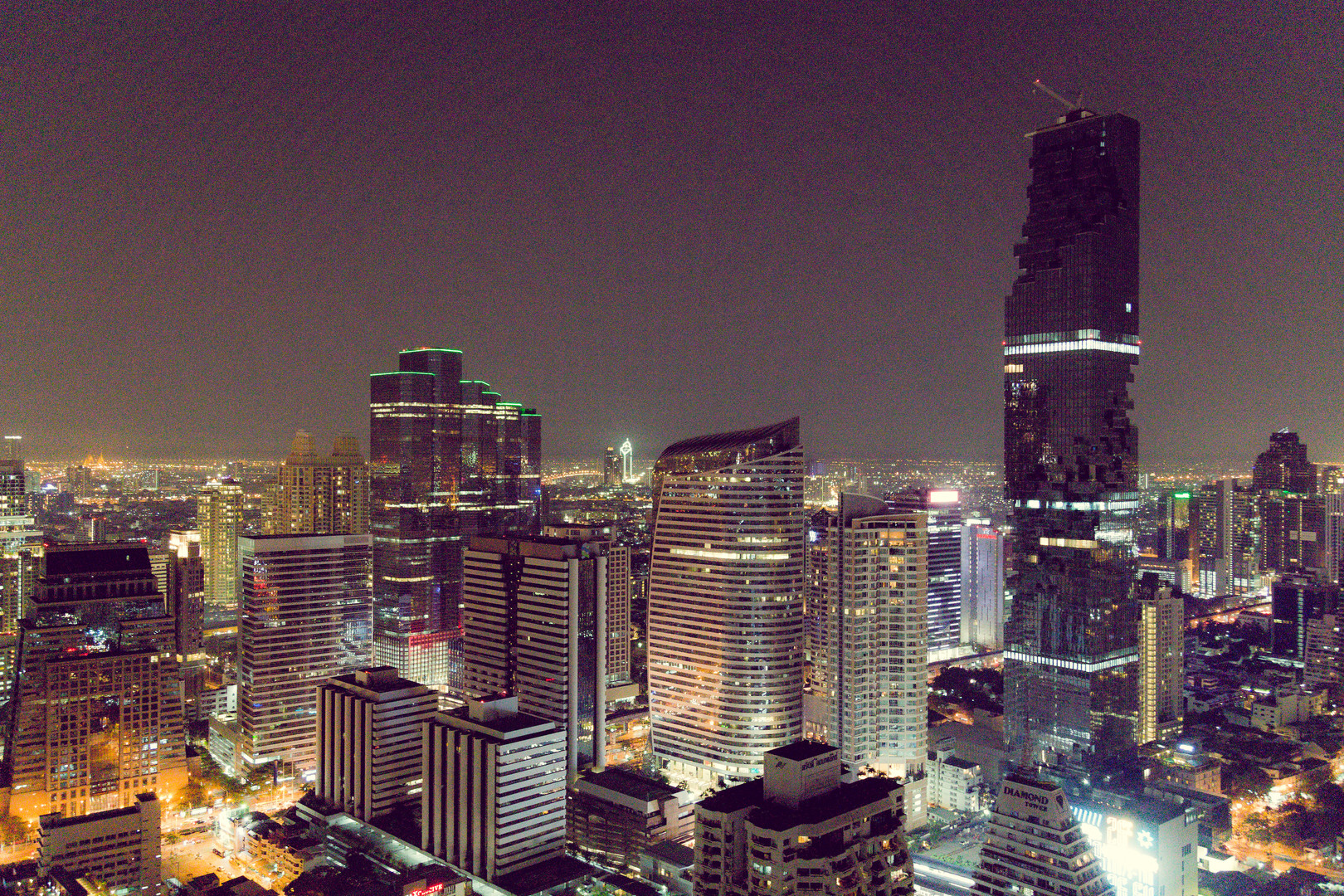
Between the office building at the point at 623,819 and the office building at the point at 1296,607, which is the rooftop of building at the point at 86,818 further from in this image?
the office building at the point at 1296,607

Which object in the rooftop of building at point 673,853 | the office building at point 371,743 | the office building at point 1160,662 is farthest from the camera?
the office building at point 1160,662

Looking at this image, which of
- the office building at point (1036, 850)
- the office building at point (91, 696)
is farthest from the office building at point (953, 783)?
the office building at point (91, 696)

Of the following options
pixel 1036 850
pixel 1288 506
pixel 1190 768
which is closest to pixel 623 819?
pixel 1036 850

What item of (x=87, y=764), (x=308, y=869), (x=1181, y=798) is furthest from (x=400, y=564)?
(x=1181, y=798)

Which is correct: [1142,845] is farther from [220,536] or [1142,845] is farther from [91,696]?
[220,536]

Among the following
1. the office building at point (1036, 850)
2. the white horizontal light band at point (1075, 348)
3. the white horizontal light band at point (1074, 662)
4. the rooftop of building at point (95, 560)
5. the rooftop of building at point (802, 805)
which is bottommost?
the office building at point (1036, 850)

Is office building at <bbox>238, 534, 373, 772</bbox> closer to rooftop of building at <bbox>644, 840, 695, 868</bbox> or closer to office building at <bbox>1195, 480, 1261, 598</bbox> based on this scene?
rooftop of building at <bbox>644, 840, 695, 868</bbox>

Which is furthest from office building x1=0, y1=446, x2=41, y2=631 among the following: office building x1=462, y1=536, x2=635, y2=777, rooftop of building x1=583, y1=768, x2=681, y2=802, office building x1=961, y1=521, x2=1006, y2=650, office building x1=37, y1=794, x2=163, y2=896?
office building x1=961, y1=521, x2=1006, y2=650

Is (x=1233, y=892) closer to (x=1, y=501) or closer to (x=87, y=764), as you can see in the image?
(x=87, y=764)
